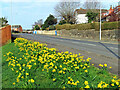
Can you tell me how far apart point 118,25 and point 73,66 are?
21.1 m

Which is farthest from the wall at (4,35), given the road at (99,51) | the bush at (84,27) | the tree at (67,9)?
the tree at (67,9)

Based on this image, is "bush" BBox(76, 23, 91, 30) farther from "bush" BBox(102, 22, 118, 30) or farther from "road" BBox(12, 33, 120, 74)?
"road" BBox(12, 33, 120, 74)

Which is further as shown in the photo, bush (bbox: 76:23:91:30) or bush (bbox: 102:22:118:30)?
bush (bbox: 76:23:91:30)

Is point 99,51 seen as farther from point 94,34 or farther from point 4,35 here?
point 94,34

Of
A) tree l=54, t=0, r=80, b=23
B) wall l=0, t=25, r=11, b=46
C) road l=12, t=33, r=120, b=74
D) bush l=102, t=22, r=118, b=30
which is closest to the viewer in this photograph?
road l=12, t=33, r=120, b=74

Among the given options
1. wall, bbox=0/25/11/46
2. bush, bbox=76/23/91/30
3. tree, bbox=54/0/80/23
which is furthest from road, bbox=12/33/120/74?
tree, bbox=54/0/80/23

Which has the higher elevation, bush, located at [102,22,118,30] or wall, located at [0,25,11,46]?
bush, located at [102,22,118,30]

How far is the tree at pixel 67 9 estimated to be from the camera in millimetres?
56094

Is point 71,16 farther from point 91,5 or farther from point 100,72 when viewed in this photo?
point 100,72

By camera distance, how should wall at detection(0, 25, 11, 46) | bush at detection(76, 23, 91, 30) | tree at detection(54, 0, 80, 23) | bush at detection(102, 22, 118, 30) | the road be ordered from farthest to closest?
tree at detection(54, 0, 80, 23)
bush at detection(76, 23, 91, 30)
bush at detection(102, 22, 118, 30)
wall at detection(0, 25, 11, 46)
the road

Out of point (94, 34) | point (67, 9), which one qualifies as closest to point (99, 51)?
point (94, 34)

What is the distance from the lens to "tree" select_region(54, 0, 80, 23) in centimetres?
5609

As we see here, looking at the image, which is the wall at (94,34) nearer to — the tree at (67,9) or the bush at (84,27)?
the bush at (84,27)

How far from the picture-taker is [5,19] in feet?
253
